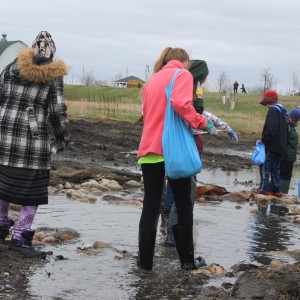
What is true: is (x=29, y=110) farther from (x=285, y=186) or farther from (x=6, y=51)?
(x=6, y=51)

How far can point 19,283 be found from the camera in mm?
4969

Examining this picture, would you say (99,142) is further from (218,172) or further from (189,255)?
(189,255)

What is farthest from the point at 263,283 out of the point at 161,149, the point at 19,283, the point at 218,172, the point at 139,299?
the point at 218,172

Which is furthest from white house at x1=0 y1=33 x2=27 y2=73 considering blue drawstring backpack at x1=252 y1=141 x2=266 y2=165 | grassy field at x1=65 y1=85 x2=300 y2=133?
blue drawstring backpack at x1=252 y1=141 x2=266 y2=165

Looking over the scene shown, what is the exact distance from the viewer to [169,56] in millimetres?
5926

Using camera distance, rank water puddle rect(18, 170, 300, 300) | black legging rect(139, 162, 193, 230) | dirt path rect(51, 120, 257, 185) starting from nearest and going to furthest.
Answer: water puddle rect(18, 170, 300, 300) → black legging rect(139, 162, 193, 230) → dirt path rect(51, 120, 257, 185)

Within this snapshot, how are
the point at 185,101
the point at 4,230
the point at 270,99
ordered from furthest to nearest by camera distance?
the point at 270,99
the point at 4,230
the point at 185,101

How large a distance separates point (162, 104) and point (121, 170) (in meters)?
8.86

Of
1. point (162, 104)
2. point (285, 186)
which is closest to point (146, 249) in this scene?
point (162, 104)

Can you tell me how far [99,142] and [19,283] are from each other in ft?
59.6

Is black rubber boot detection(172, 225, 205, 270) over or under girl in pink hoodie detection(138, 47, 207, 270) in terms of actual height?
under

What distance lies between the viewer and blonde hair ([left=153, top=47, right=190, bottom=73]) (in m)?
5.89

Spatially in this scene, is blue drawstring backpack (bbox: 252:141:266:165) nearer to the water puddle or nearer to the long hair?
the water puddle

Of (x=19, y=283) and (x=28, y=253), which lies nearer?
(x=19, y=283)
